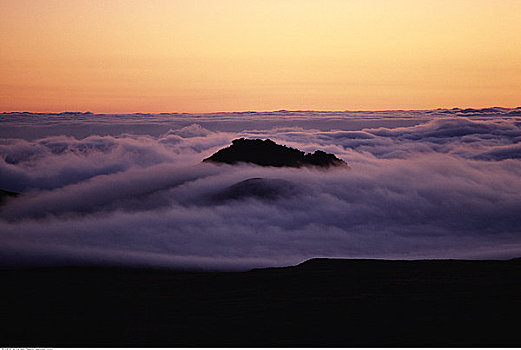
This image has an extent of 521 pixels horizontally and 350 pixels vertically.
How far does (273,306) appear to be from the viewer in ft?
88.8

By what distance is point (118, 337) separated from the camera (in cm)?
2241

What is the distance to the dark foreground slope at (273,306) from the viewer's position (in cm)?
2208

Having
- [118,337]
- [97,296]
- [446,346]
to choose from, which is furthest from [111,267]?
[446,346]

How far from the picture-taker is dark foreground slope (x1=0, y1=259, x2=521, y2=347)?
22078 millimetres

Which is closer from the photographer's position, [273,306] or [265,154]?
[273,306]

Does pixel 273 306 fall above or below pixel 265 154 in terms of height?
below

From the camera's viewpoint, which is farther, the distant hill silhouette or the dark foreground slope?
the distant hill silhouette

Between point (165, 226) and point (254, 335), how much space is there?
81.5 meters

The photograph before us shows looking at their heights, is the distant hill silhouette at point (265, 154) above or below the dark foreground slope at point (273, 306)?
above

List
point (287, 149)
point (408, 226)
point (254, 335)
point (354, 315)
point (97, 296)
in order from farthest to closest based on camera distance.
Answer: point (408, 226), point (287, 149), point (97, 296), point (354, 315), point (254, 335)

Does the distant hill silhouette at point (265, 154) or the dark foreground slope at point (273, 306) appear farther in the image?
the distant hill silhouette at point (265, 154)

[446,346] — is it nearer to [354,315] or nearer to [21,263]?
[354,315]

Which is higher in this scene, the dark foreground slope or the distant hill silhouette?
the distant hill silhouette

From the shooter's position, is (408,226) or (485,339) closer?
(485,339)
